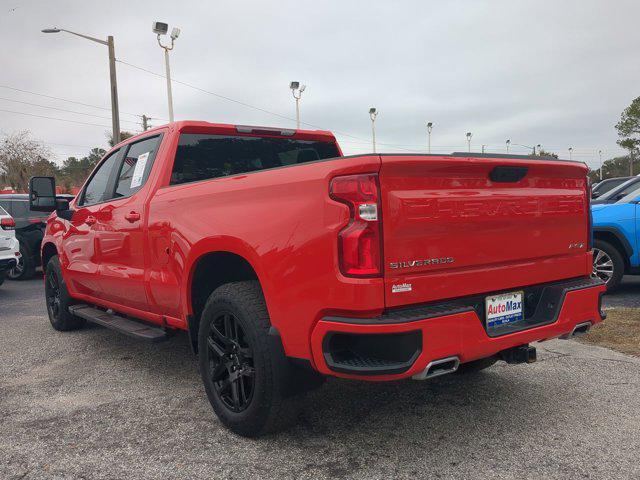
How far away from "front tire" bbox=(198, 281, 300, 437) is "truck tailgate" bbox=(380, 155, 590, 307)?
751 millimetres

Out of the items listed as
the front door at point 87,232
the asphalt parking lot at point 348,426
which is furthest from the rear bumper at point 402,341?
the front door at point 87,232

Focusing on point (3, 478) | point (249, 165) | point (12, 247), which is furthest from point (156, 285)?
point (12, 247)

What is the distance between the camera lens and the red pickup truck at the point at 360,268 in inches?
92.3

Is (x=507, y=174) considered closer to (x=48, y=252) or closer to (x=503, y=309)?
(x=503, y=309)

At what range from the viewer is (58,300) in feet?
18.9

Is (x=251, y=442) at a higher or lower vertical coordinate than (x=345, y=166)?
lower

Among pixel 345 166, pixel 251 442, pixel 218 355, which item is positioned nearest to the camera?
pixel 345 166

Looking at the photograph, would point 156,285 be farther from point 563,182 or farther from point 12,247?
point 12,247

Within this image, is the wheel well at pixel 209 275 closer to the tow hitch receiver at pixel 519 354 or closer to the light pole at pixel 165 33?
the tow hitch receiver at pixel 519 354

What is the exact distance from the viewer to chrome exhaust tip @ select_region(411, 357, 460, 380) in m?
2.38

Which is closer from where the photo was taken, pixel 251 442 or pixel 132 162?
pixel 251 442

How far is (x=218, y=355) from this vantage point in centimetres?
312

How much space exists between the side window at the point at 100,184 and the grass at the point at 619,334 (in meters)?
4.55

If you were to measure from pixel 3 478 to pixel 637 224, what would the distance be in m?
6.88
